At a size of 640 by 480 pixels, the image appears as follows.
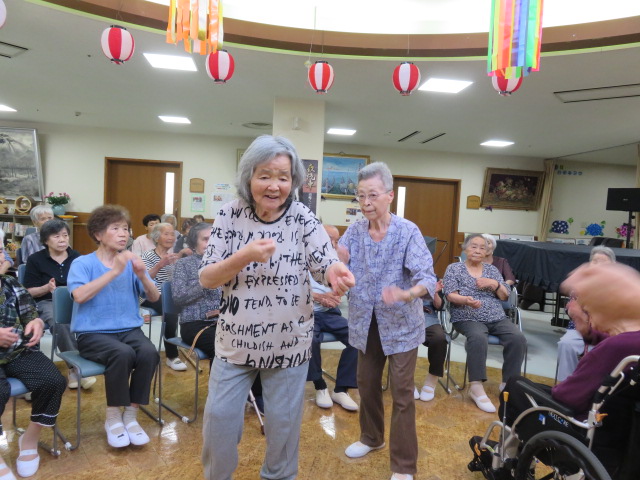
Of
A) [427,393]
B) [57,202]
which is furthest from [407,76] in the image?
[57,202]

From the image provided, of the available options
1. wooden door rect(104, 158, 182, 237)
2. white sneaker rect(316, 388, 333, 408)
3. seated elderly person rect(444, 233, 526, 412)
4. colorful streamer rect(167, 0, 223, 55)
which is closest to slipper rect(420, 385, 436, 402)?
seated elderly person rect(444, 233, 526, 412)

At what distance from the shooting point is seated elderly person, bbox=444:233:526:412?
2.97 m

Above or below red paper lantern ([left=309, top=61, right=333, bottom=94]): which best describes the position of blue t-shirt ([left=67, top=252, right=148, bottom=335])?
below

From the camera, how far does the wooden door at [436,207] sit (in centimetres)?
923

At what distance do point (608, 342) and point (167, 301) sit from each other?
243 cm

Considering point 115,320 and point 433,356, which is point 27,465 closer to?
point 115,320

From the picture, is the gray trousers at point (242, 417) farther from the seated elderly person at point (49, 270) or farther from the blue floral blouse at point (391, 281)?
the seated elderly person at point (49, 270)

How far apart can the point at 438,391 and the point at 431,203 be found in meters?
6.60

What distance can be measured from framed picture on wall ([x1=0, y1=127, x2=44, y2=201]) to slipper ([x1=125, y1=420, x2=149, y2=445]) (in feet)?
24.6

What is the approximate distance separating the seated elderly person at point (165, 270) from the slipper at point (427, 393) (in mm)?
1887

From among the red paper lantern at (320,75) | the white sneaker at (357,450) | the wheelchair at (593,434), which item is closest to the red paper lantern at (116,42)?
the red paper lantern at (320,75)

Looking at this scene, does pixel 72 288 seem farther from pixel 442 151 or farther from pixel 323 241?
pixel 442 151

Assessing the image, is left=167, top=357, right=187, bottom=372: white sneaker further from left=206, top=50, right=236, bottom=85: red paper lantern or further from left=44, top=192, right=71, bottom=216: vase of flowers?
left=44, top=192, right=71, bottom=216: vase of flowers

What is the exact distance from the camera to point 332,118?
20.8 ft
